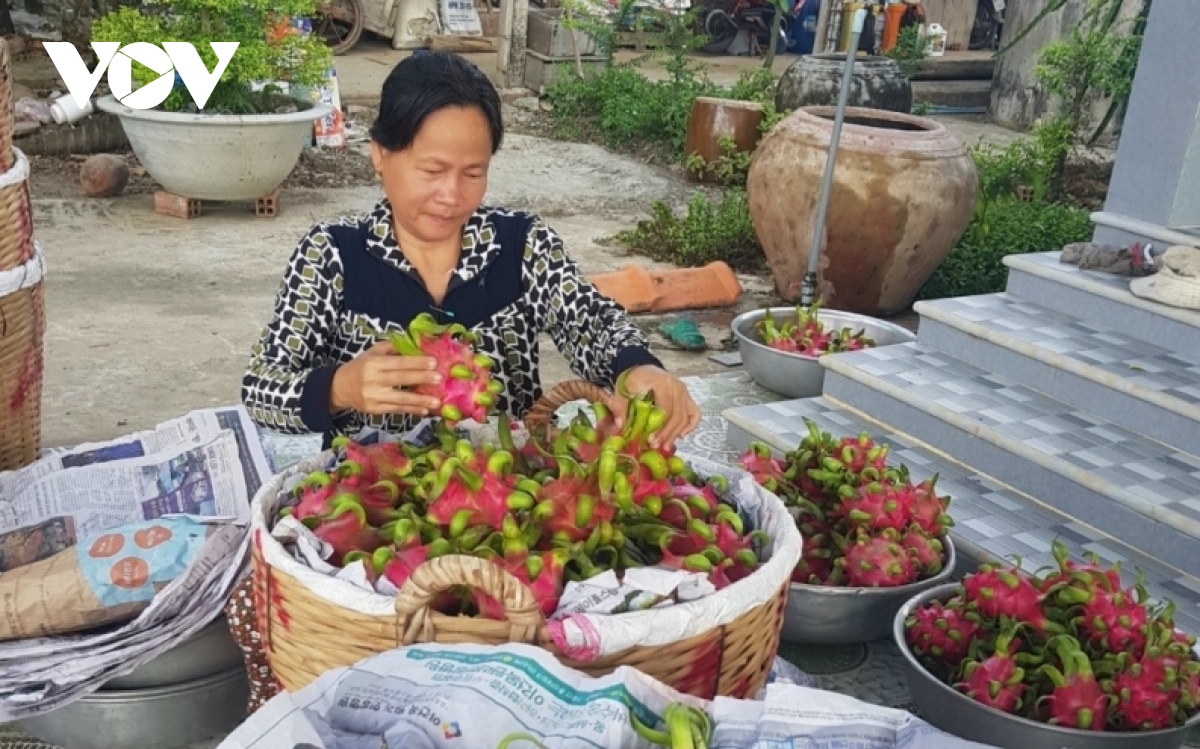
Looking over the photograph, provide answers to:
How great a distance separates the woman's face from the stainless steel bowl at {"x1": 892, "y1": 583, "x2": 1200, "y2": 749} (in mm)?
1081

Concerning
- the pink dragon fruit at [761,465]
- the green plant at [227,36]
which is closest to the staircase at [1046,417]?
the pink dragon fruit at [761,465]

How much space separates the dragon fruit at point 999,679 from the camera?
1.78 metres

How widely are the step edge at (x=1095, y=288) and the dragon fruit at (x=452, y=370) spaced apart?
2.22 metres

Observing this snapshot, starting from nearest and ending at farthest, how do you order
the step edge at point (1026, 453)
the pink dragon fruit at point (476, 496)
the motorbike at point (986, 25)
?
the pink dragon fruit at point (476, 496) < the step edge at point (1026, 453) < the motorbike at point (986, 25)

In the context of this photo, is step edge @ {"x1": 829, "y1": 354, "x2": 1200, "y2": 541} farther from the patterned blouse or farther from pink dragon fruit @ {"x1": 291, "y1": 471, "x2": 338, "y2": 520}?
pink dragon fruit @ {"x1": 291, "y1": 471, "x2": 338, "y2": 520}

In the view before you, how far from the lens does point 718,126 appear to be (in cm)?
713

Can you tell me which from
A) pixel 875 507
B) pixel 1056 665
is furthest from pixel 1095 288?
pixel 1056 665

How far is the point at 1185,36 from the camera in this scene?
332 cm

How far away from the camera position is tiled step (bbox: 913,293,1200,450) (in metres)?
2.81

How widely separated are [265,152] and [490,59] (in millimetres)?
5233

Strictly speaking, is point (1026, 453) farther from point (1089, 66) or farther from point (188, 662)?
point (1089, 66)

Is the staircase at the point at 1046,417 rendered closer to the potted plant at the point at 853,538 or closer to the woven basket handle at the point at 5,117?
the potted plant at the point at 853,538

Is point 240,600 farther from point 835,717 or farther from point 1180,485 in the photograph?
point 1180,485

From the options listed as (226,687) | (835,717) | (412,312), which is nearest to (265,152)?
(412,312)
